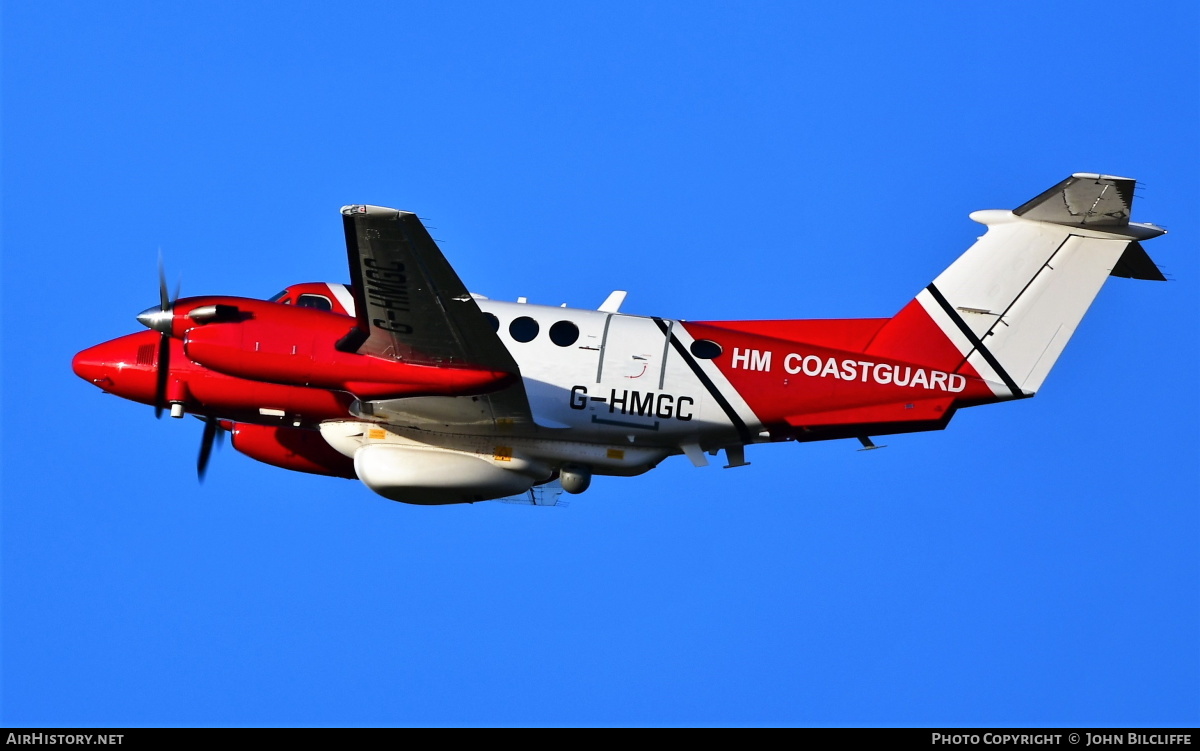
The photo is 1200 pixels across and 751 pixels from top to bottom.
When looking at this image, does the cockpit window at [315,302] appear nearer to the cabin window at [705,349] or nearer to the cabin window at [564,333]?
the cabin window at [564,333]

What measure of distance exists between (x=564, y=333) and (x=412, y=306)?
95.5 inches

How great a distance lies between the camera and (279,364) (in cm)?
2120

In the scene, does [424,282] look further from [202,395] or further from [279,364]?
[202,395]

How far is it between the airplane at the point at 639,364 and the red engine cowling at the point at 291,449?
58.4 inches

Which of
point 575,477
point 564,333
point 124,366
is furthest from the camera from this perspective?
point 124,366

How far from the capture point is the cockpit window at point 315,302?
75.7ft

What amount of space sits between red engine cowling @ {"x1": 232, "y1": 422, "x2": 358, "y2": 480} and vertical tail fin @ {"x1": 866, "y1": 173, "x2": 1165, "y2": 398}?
8.01 meters

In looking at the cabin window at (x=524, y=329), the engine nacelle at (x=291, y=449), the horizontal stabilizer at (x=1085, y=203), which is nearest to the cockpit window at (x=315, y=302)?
the engine nacelle at (x=291, y=449)

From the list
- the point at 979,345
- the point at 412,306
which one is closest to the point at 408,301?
the point at 412,306

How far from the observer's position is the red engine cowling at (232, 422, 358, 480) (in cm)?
2462

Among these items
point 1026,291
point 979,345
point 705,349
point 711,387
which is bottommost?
point 711,387

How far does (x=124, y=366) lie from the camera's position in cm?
2341

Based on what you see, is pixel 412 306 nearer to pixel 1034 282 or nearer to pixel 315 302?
pixel 315 302
